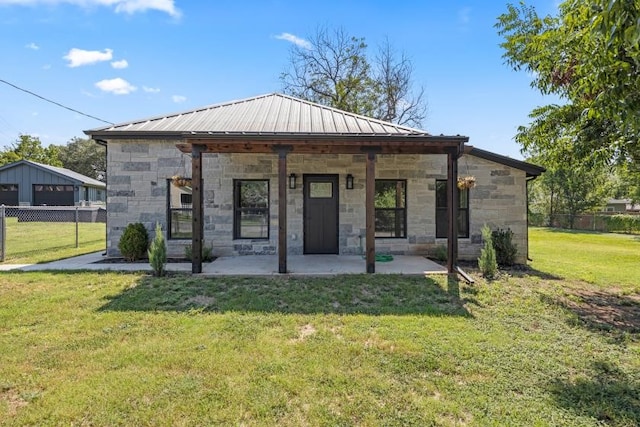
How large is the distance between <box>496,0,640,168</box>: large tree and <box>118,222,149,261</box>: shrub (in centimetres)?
850

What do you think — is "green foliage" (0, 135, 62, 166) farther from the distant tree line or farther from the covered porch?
the covered porch

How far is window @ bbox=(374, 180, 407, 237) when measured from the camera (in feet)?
30.4

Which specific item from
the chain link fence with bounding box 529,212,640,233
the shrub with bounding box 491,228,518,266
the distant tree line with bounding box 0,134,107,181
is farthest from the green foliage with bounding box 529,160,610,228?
the distant tree line with bounding box 0,134,107,181

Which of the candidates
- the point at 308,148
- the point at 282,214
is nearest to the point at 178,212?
the point at 282,214

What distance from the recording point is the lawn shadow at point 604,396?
2.51 metres

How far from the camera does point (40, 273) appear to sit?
22.4 ft

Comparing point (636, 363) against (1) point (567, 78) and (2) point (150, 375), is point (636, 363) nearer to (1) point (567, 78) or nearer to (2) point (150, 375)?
(1) point (567, 78)

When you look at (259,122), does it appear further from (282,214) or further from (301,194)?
(282,214)

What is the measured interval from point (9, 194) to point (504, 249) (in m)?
33.5

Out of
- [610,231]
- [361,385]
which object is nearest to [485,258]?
[361,385]

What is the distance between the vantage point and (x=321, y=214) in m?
9.14

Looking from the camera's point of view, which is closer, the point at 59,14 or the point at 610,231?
the point at 59,14

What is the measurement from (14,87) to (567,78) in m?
17.1

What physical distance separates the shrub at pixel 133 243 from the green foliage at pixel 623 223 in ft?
94.1
